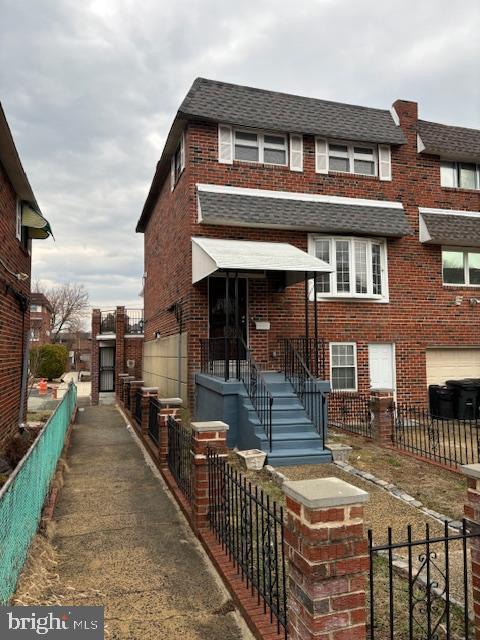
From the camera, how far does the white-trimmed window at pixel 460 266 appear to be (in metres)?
13.8

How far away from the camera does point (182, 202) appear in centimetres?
1241

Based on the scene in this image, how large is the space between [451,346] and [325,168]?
6.22 metres

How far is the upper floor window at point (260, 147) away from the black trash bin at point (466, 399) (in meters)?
7.72

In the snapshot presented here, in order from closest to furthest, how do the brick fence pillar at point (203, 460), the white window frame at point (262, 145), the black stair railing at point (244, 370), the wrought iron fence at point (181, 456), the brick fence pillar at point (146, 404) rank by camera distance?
the brick fence pillar at point (203, 460) < the wrought iron fence at point (181, 456) < the black stair railing at point (244, 370) < the brick fence pillar at point (146, 404) < the white window frame at point (262, 145)

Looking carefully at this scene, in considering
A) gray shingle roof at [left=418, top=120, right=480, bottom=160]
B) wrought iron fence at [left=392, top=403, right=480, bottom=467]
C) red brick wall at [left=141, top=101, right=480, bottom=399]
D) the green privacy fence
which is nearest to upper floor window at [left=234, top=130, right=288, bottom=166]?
red brick wall at [left=141, top=101, right=480, bottom=399]

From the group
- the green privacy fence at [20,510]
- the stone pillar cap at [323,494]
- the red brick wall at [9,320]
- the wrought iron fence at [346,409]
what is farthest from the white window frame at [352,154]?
the stone pillar cap at [323,494]

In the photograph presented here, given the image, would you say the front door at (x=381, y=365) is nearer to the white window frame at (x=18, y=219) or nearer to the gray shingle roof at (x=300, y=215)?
the gray shingle roof at (x=300, y=215)

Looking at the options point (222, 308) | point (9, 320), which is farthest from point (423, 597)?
point (9, 320)

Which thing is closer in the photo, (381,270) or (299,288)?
(299,288)

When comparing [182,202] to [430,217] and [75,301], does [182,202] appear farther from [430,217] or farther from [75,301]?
[75,301]

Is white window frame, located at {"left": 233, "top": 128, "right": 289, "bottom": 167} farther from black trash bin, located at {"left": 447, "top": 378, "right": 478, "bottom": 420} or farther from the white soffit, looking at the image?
black trash bin, located at {"left": 447, "top": 378, "right": 478, "bottom": 420}

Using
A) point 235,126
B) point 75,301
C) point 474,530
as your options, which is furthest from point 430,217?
point 75,301

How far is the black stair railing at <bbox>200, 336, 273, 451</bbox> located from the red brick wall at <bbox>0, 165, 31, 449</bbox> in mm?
4276

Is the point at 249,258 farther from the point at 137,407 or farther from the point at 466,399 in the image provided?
the point at 466,399
